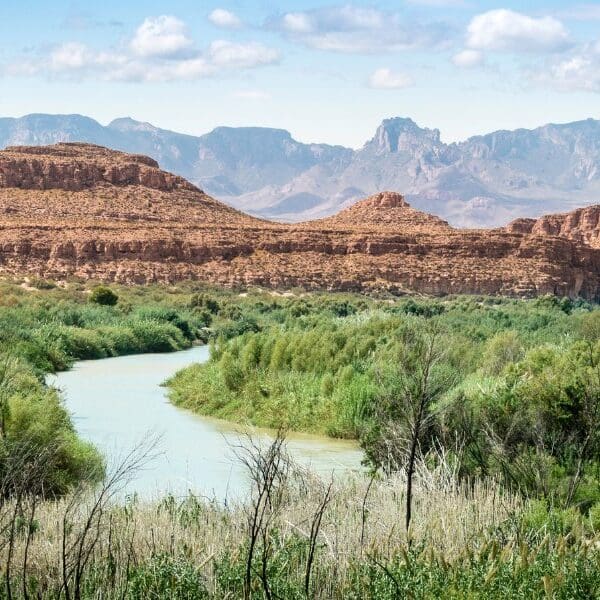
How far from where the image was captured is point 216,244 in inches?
3039

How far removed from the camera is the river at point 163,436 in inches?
698

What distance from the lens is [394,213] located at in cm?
10100

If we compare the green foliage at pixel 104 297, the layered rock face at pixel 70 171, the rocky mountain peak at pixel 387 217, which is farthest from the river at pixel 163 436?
the rocky mountain peak at pixel 387 217

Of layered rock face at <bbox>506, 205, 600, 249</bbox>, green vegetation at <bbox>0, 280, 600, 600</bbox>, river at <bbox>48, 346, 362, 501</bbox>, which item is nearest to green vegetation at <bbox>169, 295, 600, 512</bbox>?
green vegetation at <bbox>0, 280, 600, 600</bbox>

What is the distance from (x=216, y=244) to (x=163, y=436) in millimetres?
54674

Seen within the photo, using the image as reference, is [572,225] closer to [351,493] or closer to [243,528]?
[351,493]

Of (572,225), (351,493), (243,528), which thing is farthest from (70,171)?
(243,528)

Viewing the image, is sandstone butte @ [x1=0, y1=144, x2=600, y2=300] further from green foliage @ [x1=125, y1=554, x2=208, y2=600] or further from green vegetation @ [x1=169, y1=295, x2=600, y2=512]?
green foliage @ [x1=125, y1=554, x2=208, y2=600]

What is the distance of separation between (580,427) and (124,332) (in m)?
28.2

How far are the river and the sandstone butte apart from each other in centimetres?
3810

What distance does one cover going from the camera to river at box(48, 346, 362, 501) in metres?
17.7

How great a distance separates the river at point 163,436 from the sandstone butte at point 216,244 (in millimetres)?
38097

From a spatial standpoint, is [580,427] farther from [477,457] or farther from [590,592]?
[590,592]

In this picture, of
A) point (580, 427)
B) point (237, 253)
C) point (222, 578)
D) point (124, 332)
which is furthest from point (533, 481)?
point (237, 253)
